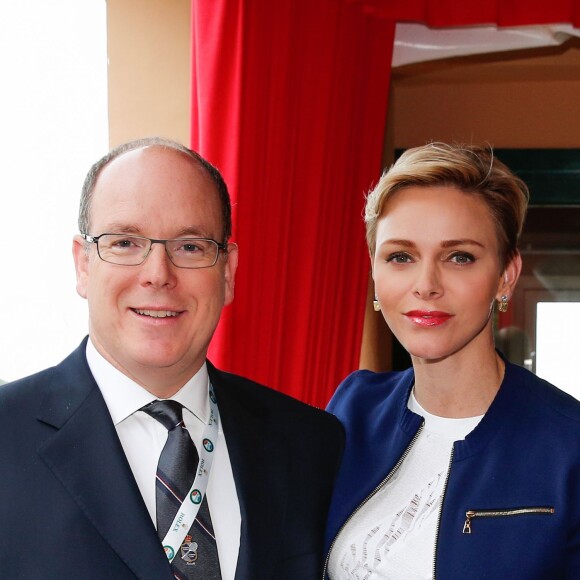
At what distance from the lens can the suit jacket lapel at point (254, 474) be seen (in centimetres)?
150

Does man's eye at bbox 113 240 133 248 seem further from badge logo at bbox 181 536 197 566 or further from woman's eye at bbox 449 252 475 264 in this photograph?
woman's eye at bbox 449 252 475 264

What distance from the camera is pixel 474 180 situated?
1.75 meters

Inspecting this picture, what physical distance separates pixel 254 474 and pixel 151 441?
0.21 metres

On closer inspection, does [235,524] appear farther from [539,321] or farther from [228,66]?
[539,321]

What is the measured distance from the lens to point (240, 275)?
2.45 meters

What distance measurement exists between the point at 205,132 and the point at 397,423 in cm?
95

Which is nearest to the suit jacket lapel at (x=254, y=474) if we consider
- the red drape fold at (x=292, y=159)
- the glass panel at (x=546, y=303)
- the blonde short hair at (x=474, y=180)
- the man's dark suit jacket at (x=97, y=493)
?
the man's dark suit jacket at (x=97, y=493)

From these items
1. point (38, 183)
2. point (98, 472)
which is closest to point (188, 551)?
point (98, 472)

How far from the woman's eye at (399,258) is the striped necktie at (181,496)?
56 centimetres

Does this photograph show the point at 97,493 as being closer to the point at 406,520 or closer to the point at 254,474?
the point at 254,474

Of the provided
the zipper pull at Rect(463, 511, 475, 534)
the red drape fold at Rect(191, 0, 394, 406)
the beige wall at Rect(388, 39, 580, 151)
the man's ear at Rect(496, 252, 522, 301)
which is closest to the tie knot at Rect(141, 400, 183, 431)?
the zipper pull at Rect(463, 511, 475, 534)

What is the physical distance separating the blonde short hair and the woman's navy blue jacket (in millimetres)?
295

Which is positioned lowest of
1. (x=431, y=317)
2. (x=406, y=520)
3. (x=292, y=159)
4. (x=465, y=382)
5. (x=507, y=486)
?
(x=406, y=520)

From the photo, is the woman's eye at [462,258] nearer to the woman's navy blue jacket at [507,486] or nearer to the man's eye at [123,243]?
the woman's navy blue jacket at [507,486]
